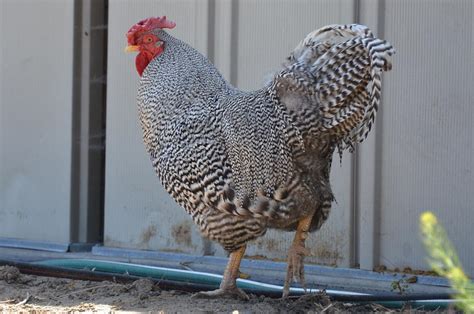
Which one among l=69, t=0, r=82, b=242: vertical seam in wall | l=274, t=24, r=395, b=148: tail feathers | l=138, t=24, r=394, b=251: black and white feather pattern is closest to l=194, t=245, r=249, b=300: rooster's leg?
l=138, t=24, r=394, b=251: black and white feather pattern

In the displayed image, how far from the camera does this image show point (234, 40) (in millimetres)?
8406

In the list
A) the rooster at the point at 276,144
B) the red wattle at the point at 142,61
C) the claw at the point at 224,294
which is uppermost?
the red wattle at the point at 142,61

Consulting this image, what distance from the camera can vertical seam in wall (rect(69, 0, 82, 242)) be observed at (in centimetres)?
950

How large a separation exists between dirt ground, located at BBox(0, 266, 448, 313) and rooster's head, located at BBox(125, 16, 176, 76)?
183 centimetres

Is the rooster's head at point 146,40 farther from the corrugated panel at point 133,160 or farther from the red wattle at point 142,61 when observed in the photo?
the corrugated panel at point 133,160

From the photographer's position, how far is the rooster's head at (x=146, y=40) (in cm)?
671

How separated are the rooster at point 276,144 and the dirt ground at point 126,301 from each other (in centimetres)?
24

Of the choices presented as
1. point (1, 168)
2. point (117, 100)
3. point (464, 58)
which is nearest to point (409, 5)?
point (464, 58)

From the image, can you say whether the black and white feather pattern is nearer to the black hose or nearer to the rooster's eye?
the black hose

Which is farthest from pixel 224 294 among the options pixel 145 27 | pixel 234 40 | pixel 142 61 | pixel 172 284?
pixel 234 40

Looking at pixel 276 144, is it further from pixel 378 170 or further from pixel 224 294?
pixel 378 170

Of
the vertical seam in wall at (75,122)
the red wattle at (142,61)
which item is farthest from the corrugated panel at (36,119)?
the red wattle at (142,61)

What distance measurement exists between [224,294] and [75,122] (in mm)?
4220

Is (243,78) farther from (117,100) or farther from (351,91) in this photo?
(351,91)
